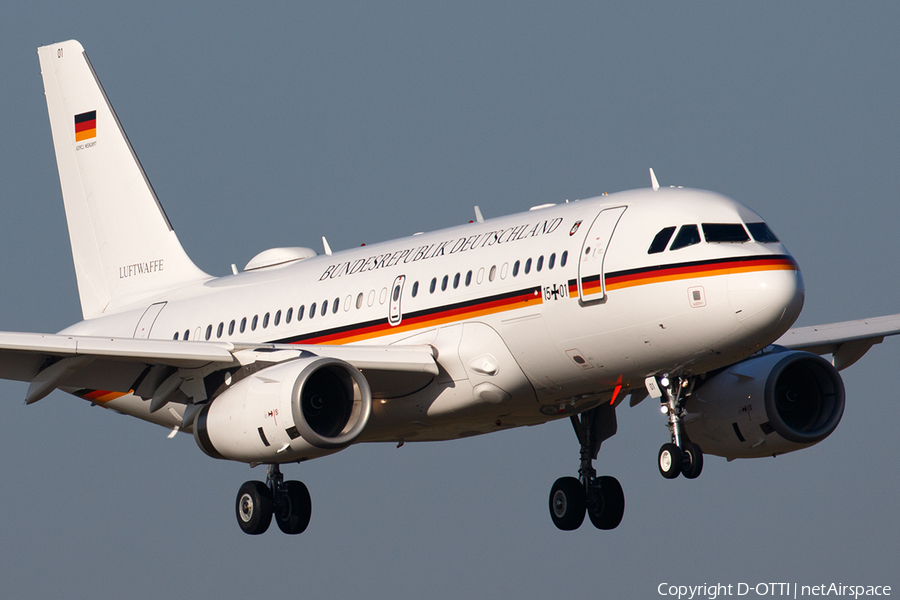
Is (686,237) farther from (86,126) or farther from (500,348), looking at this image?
(86,126)

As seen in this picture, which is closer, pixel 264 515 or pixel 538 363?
pixel 538 363

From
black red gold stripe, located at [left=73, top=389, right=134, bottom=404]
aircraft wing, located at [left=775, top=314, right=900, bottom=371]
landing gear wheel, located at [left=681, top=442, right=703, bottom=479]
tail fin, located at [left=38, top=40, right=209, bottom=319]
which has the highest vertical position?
tail fin, located at [left=38, top=40, right=209, bottom=319]

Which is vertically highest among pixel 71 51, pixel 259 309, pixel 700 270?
pixel 71 51

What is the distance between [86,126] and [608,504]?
2015 cm

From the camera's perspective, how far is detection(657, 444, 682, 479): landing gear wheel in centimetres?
2900

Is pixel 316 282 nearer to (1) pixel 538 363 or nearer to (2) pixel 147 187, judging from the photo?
(1) pixel 538 363

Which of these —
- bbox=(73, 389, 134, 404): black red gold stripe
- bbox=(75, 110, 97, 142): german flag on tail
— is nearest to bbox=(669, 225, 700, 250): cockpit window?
bbox=(73, 389, 134, 404): black red gold stripe

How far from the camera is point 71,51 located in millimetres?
45938

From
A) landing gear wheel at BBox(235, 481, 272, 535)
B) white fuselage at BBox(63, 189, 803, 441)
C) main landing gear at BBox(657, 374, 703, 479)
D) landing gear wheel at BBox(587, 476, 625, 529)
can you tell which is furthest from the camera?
landing gear wheel at BBox(587, 476, 625, 529)

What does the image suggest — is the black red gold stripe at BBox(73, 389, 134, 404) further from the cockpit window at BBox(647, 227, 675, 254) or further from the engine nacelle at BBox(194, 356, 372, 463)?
the cockpit window at BBox(647, 227, 675, 254)

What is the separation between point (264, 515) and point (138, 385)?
Answer: 13.7 ft

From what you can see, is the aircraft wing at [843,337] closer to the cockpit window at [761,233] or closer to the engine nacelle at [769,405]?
the engine nacelle at [769,405]

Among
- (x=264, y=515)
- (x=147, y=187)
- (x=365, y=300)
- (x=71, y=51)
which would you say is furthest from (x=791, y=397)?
(x=71, y=51)

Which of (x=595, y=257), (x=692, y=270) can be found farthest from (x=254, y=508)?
(x=692, y=270)
